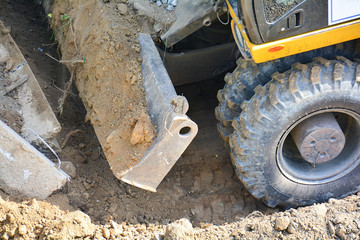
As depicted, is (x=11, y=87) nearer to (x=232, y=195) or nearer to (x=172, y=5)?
(x=172, y=5)

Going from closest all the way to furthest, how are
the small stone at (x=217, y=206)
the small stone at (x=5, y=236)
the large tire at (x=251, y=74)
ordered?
the small stone at (x=5, y=236), the large tire at (x=251, y=74), the small stone at (x=217, y=206)

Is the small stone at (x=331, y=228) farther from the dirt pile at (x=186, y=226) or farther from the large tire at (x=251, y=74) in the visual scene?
the large tire at (x=251, y=74)

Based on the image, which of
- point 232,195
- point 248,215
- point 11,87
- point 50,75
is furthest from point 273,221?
point 50,75

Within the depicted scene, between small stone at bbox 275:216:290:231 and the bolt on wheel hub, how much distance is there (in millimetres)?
551

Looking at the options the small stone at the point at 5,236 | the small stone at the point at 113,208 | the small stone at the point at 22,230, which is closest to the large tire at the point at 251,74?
the small stone at the point at 113,208

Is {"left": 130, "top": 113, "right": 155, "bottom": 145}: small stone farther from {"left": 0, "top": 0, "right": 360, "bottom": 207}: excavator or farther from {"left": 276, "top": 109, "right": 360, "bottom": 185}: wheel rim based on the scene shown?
{"left": 276, "top": 109, "right": 360, "bottom": 185}: wheel rim

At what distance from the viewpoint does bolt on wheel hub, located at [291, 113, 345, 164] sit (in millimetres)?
3555

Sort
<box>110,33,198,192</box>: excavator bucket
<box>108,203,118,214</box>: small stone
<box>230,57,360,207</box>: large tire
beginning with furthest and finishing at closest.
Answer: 1. <box>108,203,118,214</box>: small stone
2. <box>230,57,360,207</box>: large tire
3. <box>110,33,198,192</box>: excavator bucket

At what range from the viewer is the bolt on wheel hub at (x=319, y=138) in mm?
3555

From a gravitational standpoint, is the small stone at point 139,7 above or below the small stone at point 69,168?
above

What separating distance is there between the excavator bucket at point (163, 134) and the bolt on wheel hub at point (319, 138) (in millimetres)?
937

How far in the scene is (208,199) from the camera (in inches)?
157

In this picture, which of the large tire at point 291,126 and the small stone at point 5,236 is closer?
the small stone at point 5,236

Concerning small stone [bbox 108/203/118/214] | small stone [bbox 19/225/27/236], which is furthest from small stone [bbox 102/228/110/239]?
small stone [bbox 19/225/27/236]
